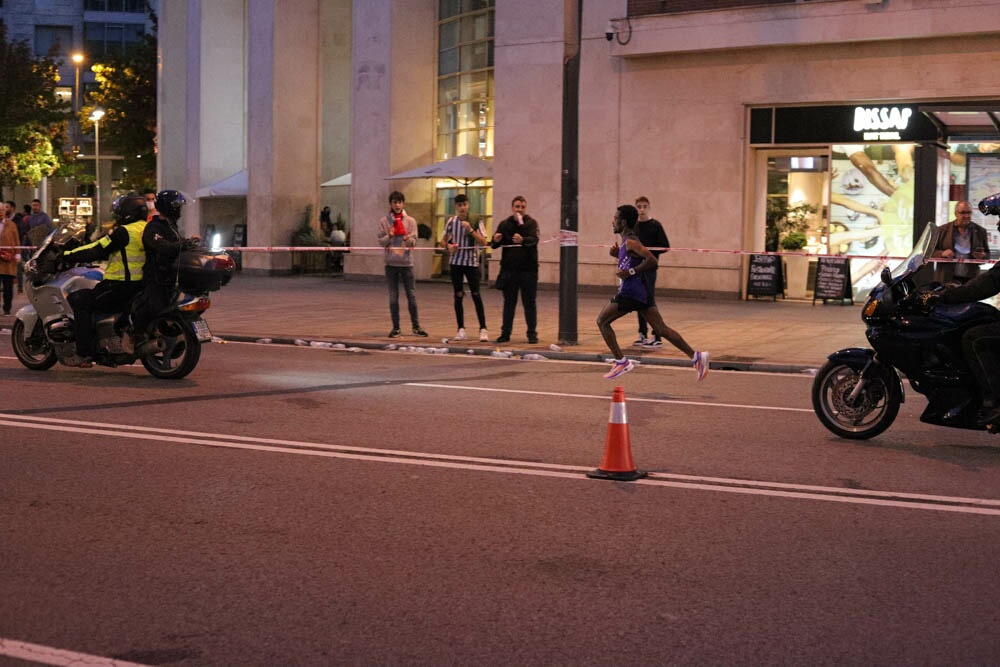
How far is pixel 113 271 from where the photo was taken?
12.2 m

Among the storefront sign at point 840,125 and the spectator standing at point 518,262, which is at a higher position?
the storefront sign at point 840,125

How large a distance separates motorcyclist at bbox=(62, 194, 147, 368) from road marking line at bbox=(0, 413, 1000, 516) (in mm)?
2299

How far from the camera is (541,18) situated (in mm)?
26906

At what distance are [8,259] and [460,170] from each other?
10871 mm

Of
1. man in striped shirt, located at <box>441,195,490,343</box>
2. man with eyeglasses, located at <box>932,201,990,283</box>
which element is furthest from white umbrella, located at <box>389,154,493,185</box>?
man with eyeglasses, located at <box>932,201,990,283</box>

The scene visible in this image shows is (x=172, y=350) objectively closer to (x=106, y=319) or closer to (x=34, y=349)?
(x=106, y=319)

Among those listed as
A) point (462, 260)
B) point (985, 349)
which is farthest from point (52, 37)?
point (985, 349)

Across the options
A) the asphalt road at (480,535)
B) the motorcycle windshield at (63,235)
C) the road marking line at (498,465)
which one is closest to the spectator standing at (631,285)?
the asphalt road at (480,535)

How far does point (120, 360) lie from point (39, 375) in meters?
0.90

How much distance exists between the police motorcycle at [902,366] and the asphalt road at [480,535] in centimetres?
22

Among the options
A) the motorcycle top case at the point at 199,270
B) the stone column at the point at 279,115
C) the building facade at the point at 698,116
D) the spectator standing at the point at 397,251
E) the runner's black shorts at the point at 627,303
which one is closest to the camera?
the motorcycle top case at the point at 199,270

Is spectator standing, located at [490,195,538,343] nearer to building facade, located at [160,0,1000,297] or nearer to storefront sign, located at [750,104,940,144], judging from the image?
building facade, located at [160,0,1000,297]

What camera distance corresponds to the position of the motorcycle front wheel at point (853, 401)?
365 inches

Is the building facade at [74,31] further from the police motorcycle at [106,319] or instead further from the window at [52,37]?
the police motorcycle at [106,319]
